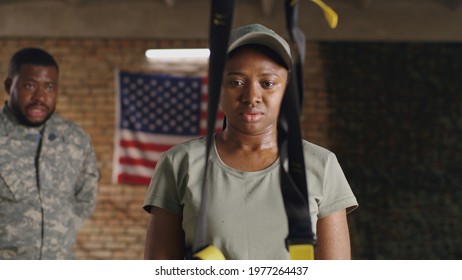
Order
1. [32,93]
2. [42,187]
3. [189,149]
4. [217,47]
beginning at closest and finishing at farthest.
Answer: [217,47] → [189,149] → [42,187] → [32,93]

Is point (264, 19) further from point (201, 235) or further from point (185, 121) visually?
point (201, 235)

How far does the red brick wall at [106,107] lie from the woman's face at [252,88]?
463 cm

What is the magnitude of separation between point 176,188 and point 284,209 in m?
0.15

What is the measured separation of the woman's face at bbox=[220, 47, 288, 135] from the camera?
Answer: 0.82 meters

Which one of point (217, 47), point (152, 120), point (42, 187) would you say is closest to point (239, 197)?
point (217, 47)

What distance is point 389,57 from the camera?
18.1 ft

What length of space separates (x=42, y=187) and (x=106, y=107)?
288cm

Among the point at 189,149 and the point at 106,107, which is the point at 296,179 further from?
the point at 106,107

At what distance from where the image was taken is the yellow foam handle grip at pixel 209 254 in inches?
28.7

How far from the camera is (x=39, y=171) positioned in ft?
8.69

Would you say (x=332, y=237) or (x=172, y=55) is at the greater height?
(x=172, y=55)

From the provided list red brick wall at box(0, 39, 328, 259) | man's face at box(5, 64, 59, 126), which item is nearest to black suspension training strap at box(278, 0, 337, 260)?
man's face at box(5, 64, 59, 126)

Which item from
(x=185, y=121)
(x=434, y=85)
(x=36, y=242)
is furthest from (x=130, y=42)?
(x=36, y=242)

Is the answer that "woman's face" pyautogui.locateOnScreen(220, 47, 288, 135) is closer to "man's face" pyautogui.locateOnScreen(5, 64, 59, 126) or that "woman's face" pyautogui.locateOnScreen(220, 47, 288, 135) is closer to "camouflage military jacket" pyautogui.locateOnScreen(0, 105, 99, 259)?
"camouflage military jacket" pyautogui.locateOnScreen(0, 105, 99, 259)
